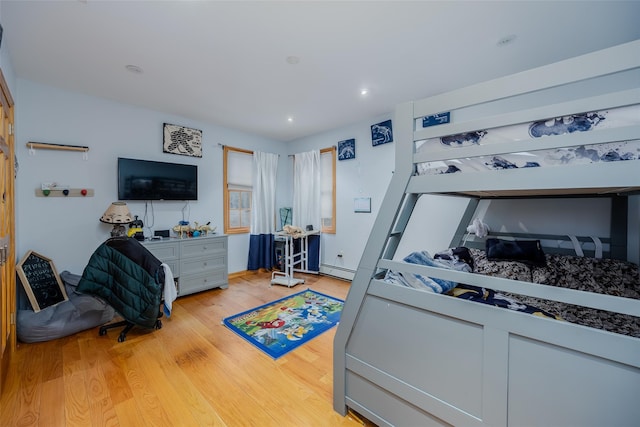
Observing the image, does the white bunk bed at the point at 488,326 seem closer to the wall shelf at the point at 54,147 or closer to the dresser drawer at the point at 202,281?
the dresser drawer at the point at 202,281

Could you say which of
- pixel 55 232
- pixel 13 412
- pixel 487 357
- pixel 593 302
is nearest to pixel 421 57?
pixel 593 302

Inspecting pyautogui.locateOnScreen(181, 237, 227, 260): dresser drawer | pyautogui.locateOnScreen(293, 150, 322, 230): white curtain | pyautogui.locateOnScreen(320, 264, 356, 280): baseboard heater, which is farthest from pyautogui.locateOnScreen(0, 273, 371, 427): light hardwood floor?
pyautogui.locateOnScreen(293, 150, 322, 230): white curtain

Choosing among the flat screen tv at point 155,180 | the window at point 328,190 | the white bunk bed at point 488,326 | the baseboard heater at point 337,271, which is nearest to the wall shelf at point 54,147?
the flat screen tv at point 155,180

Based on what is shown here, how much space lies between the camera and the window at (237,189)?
13.8ft

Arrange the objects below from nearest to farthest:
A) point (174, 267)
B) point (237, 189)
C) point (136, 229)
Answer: point (136, 229) → point (174, 267) → point (237, 189)

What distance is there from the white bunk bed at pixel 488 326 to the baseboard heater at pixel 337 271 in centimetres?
252

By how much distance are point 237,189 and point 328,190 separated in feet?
5.31

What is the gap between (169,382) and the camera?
1743mm

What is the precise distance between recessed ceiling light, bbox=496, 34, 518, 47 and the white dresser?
376cm

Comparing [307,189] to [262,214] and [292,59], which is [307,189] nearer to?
[262,214]

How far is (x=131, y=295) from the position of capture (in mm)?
2238

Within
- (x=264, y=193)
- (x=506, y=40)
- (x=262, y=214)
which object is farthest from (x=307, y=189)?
(x=506, y=40)

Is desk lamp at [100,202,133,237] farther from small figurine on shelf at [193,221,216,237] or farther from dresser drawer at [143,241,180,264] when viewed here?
small figurine on shelf at [193,221,216,237]

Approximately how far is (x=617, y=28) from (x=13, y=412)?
4831mm
